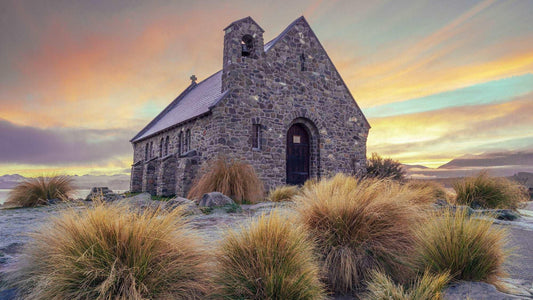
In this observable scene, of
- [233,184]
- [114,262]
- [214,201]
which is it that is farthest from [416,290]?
[233,184]

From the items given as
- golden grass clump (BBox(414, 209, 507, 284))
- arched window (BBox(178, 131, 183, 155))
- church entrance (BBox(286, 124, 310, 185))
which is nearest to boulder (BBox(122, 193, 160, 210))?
golden grass clump (BBox(414, 209, 507, 284))

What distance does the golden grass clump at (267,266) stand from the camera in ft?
9.13

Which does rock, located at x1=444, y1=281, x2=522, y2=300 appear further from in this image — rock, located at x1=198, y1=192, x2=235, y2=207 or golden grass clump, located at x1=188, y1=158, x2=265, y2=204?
golden grass clump, located at x1=188, y1=158, x2=265, y2=204

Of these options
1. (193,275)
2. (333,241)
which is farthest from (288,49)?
(193,275)

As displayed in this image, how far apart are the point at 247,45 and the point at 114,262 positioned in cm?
1281

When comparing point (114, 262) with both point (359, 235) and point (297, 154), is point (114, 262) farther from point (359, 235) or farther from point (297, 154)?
point (297, 154)

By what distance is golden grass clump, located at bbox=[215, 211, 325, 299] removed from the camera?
110 inches

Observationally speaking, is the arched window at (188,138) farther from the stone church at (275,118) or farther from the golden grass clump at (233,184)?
the golden grass clump at (233,184)

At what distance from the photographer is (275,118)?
46.6ft

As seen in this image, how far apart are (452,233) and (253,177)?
7.74 meters

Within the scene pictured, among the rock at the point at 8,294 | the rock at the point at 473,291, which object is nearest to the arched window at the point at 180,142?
the rock at the point at 8,294

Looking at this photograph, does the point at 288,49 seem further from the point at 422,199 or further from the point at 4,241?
the point at 4,241

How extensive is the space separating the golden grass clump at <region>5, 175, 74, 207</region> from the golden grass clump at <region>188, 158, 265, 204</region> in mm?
4329

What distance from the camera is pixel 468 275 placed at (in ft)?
10.8
